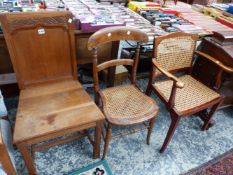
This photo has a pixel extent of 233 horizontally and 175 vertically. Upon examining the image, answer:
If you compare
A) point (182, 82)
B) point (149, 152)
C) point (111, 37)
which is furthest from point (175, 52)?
point (149, 152)

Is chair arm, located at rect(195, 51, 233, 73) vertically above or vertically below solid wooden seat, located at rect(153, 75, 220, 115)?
above

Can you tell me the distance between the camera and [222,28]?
7.62ft

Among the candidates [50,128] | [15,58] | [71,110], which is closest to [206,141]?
[71,110]

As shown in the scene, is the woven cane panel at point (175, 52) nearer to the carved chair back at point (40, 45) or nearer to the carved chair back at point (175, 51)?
the carved chair back at point (175, 51)

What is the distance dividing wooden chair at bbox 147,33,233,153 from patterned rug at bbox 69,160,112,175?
506 mm

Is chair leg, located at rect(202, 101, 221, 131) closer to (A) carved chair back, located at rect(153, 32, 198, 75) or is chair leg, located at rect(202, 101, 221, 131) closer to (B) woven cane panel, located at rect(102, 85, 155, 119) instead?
(A) carved chair back, located at rect(153, 32, 198, 75)

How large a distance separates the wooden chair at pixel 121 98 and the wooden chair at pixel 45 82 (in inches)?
5.5

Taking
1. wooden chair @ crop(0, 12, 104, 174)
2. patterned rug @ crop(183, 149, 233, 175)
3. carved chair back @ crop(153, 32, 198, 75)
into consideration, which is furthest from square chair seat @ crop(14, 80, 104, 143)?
patterned rug @ crop(183, 149, 233, 175)

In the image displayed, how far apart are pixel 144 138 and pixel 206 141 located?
1.98ft

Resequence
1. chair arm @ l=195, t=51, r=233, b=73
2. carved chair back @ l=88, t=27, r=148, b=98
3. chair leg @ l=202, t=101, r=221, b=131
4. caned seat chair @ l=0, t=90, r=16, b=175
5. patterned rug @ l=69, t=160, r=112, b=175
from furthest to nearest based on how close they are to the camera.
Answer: chair leg @ l=202, t=101, r=221, b=131
chair arm @ l=195, t=51, r=233, b=73
patterned rug @ l=69, t=160, r=112, b=175
carved chair back @ l=88, t=27, r=148, b=98
caned seat chair @ l=0, t=90, r=16, b=175

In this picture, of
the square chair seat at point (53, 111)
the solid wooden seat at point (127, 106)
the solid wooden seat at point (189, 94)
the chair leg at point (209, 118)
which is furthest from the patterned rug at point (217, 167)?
the square chair seat at point (53, 111)

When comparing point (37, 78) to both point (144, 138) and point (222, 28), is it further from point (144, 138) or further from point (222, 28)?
point (222, 28)

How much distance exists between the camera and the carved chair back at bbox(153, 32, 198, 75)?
1.66m

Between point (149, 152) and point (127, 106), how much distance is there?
521 millimetres
